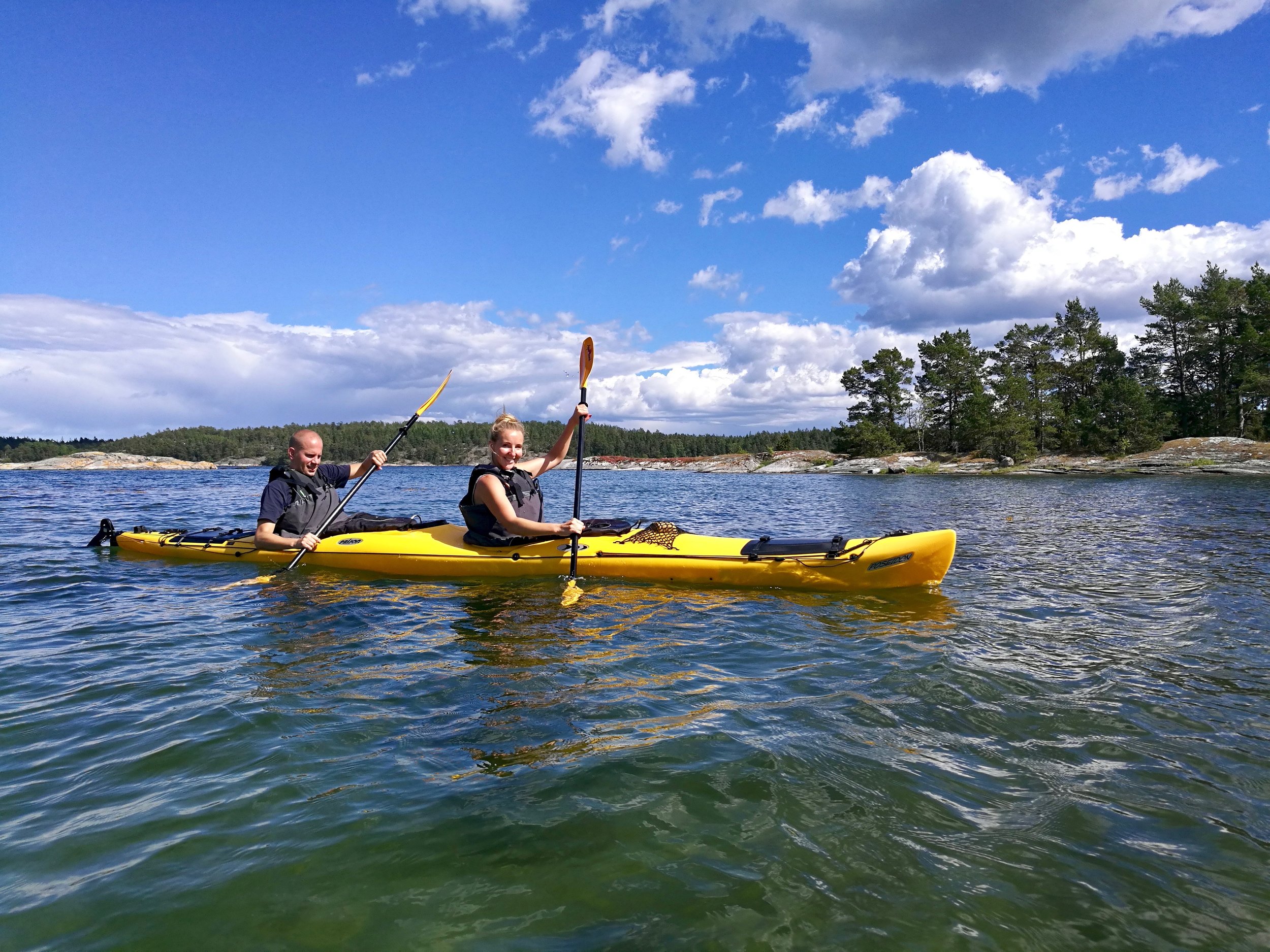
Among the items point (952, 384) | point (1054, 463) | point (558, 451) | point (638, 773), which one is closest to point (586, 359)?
point (558, 451)

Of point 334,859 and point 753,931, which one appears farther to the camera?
point 334,859

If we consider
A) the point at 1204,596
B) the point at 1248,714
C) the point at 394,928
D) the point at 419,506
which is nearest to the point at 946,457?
the point at 419,506

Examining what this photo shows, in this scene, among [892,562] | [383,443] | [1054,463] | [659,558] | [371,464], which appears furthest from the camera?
[383,443]

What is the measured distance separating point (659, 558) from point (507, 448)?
2.23 m

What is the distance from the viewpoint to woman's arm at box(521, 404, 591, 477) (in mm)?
8594

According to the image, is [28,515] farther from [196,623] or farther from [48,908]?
[48,908]

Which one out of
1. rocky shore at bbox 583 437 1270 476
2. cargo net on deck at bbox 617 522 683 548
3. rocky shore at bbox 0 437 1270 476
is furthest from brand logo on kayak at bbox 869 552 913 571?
rocky shore at bbox 583 437 1270 476

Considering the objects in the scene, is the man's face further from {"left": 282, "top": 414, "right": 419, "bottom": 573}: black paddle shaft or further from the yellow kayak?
the yellow kayak

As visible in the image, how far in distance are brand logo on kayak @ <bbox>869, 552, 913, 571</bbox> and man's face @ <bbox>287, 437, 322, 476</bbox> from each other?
23.5 feet

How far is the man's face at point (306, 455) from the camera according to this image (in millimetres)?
9039

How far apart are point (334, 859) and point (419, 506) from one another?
20.9 metres

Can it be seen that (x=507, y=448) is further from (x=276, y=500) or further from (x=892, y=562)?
(x=892, y=562)

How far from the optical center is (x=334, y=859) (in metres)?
2.76

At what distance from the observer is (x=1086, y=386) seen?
53.9m
